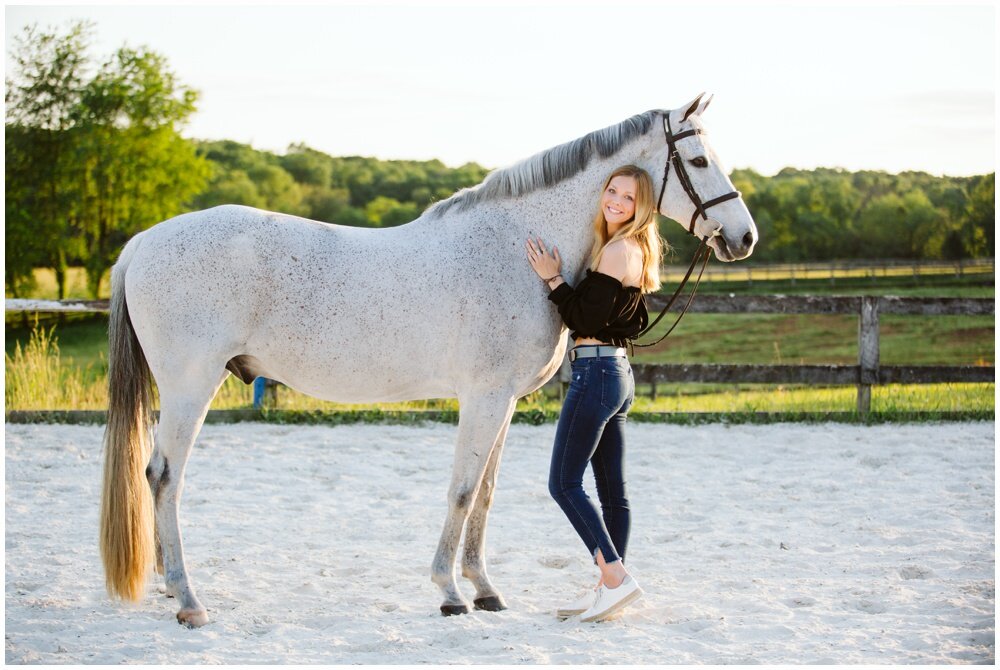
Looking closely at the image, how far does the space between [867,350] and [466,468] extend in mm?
5474

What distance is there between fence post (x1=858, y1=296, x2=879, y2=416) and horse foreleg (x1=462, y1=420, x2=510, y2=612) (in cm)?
511

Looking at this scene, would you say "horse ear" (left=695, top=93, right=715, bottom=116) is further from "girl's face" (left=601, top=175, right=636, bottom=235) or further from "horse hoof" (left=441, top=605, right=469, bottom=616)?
"horse hoof" (left=441, top=605, right=469, bottom=616)

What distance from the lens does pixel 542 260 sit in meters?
3.55

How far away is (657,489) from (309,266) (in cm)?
304

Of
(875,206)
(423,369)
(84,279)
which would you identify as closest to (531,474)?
(423,369)

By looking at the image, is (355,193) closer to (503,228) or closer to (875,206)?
(875,206)

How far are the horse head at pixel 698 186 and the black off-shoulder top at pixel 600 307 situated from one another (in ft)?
1.38

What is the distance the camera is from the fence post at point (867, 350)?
780cm

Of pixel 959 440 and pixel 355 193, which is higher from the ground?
pixel 355 193

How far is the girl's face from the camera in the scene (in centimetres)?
348

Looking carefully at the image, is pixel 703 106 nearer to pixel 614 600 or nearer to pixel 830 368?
pixel 614 600

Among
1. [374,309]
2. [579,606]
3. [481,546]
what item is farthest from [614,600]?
[374,309]

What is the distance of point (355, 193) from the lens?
3384cm

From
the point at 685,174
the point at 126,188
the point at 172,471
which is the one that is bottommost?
the point at 172,471
